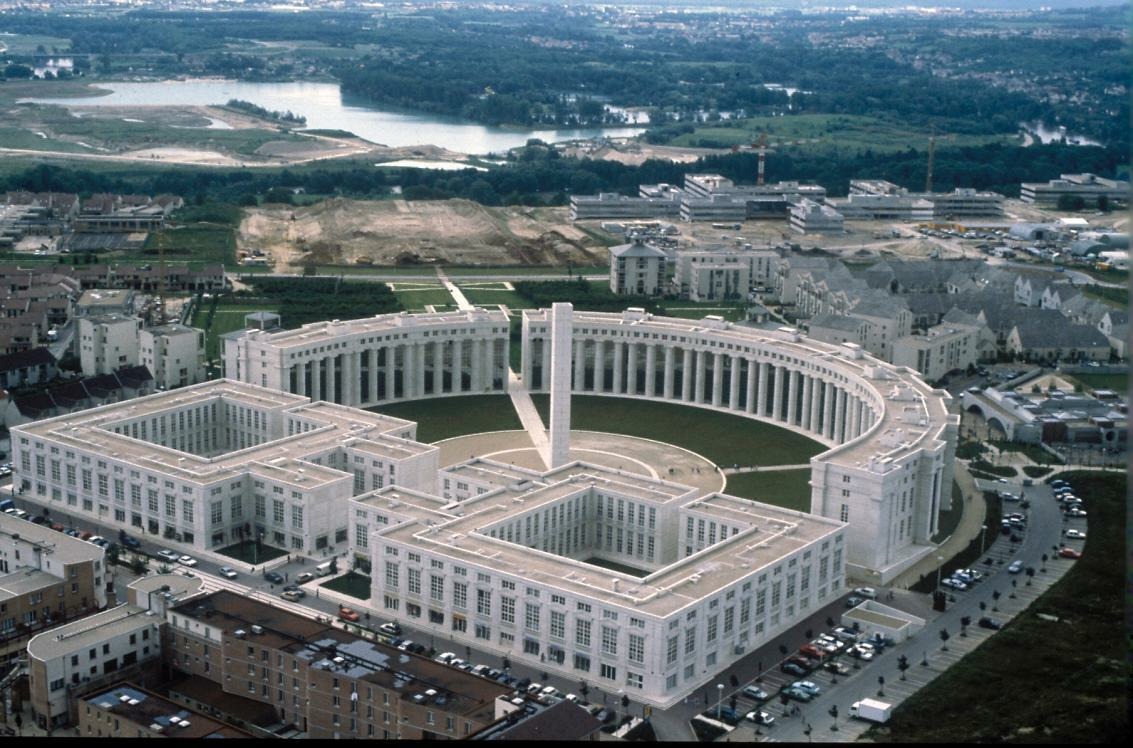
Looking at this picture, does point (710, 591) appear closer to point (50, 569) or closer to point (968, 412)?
point (50, 569)

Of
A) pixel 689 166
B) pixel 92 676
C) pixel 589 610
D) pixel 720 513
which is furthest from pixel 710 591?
pixel 689 166

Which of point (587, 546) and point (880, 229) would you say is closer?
point (587, 546)

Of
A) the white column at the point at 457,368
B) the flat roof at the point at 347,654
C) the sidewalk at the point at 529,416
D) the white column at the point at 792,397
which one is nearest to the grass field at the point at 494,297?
the sidewalk at the point at 529,416

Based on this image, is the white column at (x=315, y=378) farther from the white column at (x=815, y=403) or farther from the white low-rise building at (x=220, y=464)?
the white column at (x=815, y=403)

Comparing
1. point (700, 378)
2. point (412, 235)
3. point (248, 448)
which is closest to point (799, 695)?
point (248, 448)

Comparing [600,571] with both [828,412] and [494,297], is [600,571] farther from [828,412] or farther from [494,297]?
[494,297]

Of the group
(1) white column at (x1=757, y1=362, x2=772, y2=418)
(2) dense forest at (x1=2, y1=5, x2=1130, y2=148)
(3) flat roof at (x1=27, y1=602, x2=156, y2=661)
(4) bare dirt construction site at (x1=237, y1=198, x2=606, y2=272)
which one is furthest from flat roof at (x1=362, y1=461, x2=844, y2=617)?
(2) dense forest at (x1=2, y1=5, x2=1130, y2=148)
